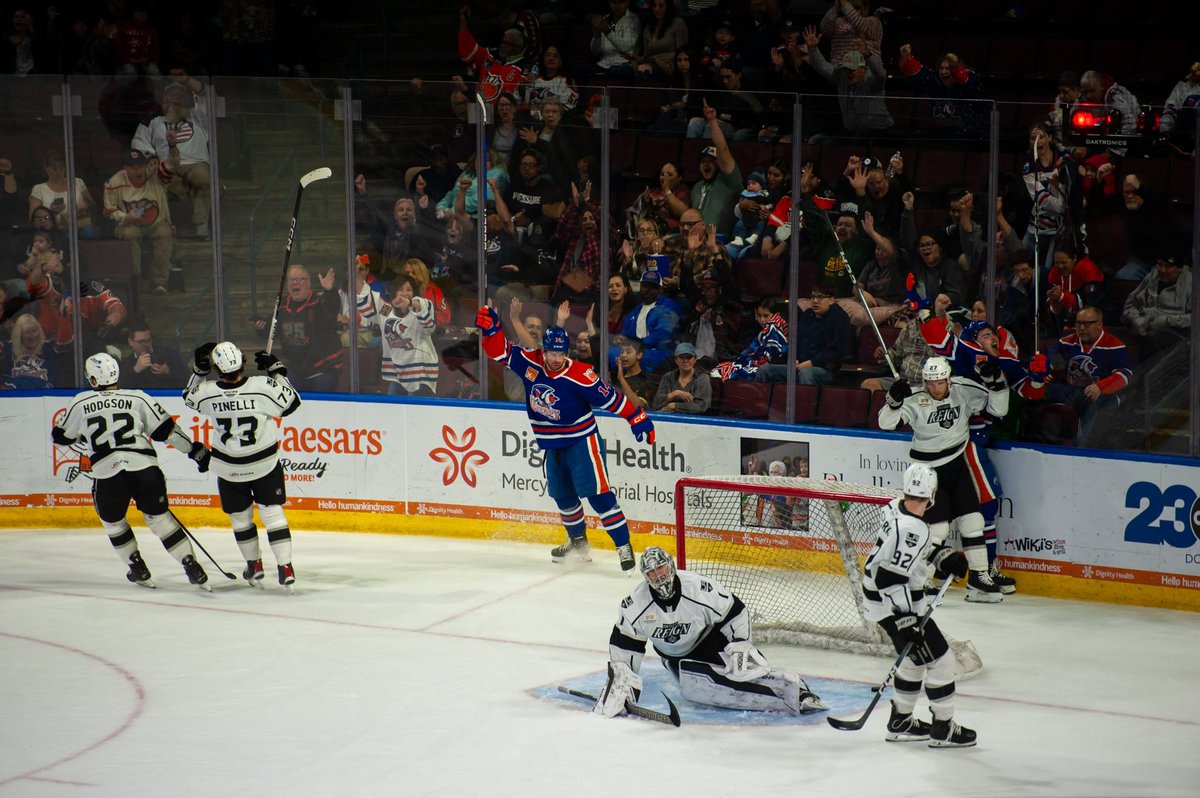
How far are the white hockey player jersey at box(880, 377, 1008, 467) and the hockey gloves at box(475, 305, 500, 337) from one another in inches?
87.7

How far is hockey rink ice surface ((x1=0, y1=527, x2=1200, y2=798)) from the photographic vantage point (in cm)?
500

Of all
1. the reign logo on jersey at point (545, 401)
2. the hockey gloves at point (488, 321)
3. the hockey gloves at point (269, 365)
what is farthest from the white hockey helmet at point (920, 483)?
the hockey gloves at point (269, 365)

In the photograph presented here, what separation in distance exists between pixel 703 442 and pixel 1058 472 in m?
1.99

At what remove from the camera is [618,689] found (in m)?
5.57

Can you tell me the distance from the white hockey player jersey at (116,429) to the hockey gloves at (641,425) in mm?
2370

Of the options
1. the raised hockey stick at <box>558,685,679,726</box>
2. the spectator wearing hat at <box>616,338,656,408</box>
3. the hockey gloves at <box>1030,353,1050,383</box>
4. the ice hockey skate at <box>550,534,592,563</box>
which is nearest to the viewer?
the raised hockey stick at <box>558,685,679,726</box>

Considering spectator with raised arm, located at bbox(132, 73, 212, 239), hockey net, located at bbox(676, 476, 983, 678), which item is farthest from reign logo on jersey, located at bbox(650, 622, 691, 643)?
spectator with raised arm, located at bbox(132, 73, 212, 239)

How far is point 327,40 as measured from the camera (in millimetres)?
11891

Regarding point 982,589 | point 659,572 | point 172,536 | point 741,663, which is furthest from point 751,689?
point 172,536

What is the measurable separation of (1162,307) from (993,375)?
88 centimetres

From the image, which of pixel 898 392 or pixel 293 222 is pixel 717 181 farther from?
pixel 293 222

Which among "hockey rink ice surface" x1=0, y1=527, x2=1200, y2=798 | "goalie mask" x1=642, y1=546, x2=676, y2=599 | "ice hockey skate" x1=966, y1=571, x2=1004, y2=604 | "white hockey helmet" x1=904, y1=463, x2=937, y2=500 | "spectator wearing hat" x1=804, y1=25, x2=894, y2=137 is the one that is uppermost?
"spectator wearing hat" x1=804, y1=25, x2=894, y2=137

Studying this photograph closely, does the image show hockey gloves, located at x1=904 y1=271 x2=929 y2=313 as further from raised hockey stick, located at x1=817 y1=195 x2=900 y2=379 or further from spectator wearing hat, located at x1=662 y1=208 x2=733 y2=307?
spectator wearing hat, located at x1=662 y1=208 x2=733 y2=307

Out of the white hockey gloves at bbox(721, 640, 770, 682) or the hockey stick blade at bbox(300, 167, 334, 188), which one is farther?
the hockey stick blade at bbox(300, 167, 334, 188)
